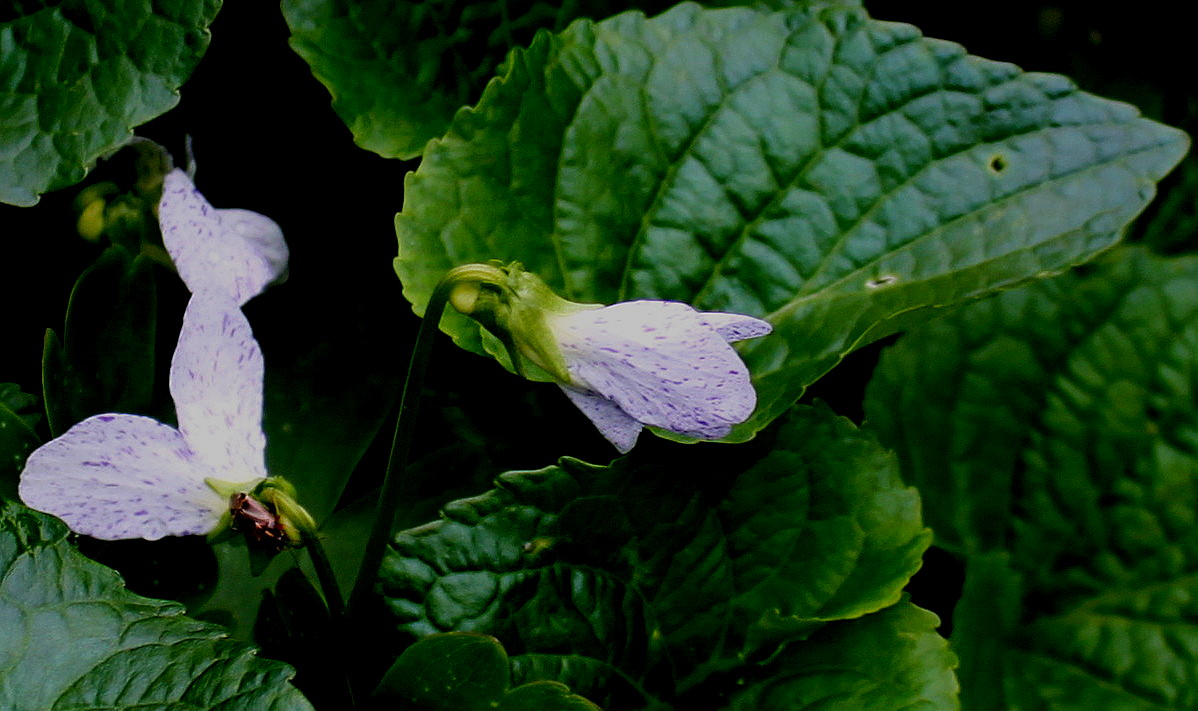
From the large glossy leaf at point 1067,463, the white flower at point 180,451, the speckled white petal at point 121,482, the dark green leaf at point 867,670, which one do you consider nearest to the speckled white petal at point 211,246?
the white flower at point 180,451

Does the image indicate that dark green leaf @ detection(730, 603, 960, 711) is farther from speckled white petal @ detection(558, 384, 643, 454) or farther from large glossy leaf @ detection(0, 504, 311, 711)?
large glossy leaf @ detection(0, 504, 311, 711)

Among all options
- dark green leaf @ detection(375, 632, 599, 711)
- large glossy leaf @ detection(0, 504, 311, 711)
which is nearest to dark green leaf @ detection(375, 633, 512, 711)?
dark green leaf @ detection(375, 632, 599, 711)

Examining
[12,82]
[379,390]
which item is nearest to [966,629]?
[379,390]

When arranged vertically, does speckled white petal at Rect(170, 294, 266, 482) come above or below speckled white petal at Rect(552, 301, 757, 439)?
above

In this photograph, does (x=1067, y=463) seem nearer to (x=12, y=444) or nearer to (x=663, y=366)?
(x=663, y=366)

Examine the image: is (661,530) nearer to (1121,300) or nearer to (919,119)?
(919,119)

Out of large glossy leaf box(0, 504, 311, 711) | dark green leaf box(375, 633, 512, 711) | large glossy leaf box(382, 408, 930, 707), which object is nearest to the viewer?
large glossy leaf box(0, 504, 311, 711)

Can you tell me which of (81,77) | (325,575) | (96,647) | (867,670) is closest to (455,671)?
(325,575)

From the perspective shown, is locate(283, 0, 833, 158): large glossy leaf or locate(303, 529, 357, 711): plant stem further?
locate(283, 0, 833, 158): large glossy leaf
